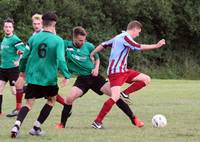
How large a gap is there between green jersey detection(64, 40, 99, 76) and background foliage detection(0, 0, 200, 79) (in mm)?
24903

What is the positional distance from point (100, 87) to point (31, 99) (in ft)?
6.61

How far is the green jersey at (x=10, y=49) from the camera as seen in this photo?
504 inches

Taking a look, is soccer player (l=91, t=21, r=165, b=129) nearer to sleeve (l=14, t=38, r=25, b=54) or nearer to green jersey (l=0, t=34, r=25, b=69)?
sleeve (l=14, t=38, r=25, b=54)

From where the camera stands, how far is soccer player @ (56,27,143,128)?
10.7 m

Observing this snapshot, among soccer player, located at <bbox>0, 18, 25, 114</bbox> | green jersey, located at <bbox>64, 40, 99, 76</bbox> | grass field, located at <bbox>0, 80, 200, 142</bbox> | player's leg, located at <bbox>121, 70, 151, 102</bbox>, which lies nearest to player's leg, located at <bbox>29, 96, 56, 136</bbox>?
grass field, located at <bbox>0, 80, 200, 142</bbox>

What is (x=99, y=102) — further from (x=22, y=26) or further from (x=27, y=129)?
(x=22, y=26)

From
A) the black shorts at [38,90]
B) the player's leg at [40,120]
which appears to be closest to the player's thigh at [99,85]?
the player's leg at [40,120]

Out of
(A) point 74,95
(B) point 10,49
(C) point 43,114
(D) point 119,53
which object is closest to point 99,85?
(A) point 74,95

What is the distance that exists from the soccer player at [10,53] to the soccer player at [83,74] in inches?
84.0

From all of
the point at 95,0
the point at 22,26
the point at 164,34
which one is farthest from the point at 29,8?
the point at 164,34

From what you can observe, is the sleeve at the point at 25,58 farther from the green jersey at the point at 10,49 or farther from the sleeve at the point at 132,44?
the green jersey at the point at 10,49

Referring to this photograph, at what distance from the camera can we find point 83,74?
10.9 m

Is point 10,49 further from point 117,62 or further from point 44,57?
point 44,57

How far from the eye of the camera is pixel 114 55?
10.6 m
